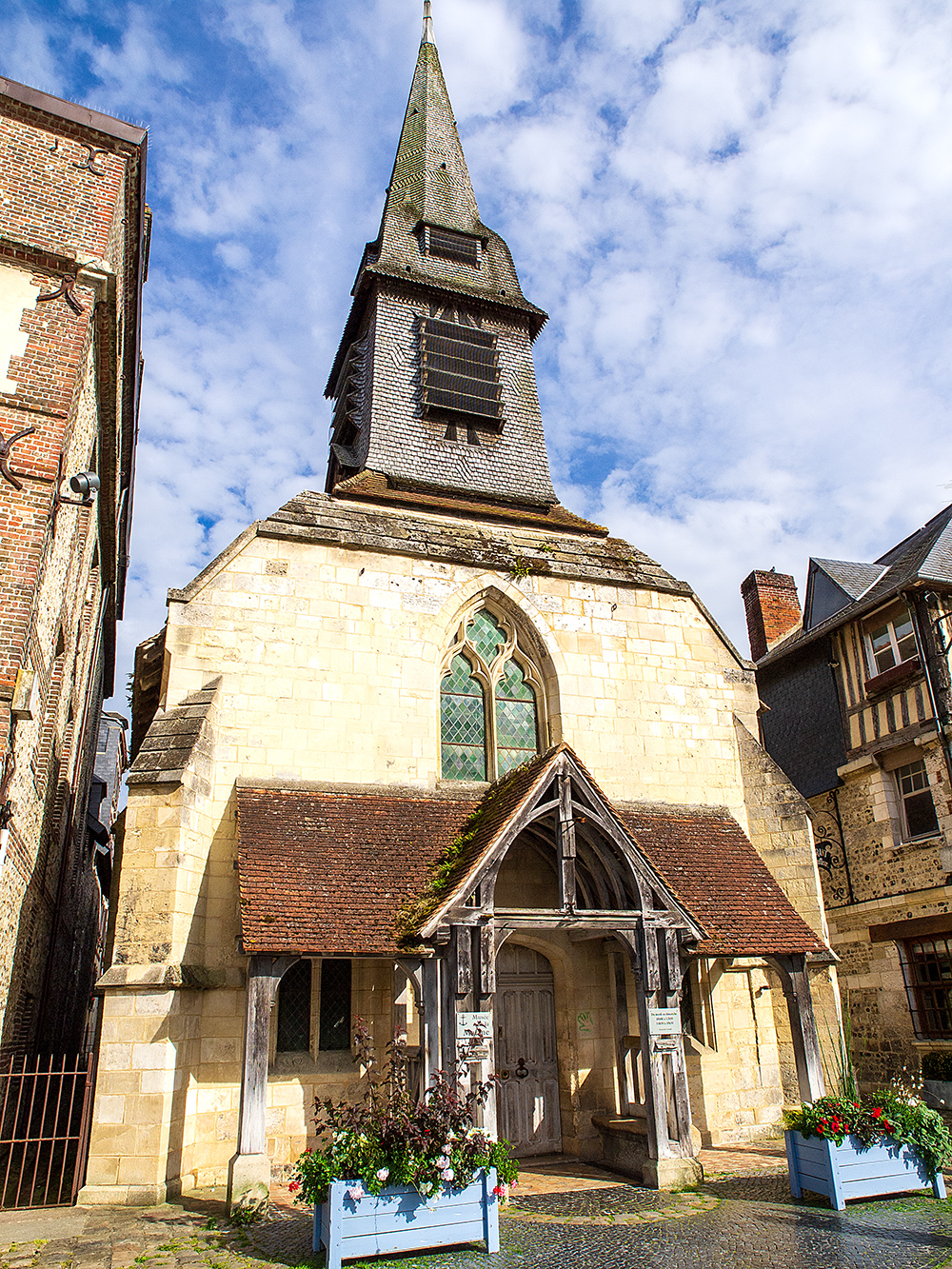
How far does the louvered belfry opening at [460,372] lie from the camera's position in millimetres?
15227

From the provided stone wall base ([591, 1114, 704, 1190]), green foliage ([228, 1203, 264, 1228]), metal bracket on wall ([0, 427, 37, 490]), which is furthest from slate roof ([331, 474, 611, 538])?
green foliage ([228, 1203, 264, 1228])

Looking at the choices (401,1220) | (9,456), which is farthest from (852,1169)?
(9,456)

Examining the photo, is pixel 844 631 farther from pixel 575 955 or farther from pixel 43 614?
pixel 43 614

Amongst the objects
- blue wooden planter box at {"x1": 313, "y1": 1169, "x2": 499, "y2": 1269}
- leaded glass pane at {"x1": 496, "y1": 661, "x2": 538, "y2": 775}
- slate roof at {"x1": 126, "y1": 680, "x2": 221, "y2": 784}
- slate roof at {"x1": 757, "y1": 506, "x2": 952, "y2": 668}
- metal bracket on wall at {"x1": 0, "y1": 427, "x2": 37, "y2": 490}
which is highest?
slate roof at {"x1": 757, "y1": 506, "x2": 952, "y2": 668}

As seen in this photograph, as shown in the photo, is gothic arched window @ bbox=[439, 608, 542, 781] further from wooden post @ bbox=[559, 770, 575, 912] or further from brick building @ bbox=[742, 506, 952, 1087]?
brick building @ bbox=[742, 506, 952, 1087]

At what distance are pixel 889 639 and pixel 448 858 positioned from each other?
1035 centimetres

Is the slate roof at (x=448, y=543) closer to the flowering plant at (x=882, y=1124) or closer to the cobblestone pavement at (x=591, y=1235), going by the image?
the cobblestone pavement at (x=591, y=1235)

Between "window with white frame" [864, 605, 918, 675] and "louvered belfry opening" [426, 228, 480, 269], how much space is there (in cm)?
1048

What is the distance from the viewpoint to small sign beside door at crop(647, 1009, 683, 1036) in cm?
815

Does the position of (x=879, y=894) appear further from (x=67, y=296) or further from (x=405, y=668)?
(x=67, y=296)

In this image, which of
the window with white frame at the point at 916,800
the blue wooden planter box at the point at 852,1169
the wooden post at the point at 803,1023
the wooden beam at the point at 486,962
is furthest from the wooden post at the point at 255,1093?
the window with white frame at the point at 916,800

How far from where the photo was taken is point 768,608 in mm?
21188

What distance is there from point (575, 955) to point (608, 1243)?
3928 mm

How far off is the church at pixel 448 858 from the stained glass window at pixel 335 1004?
26mm
